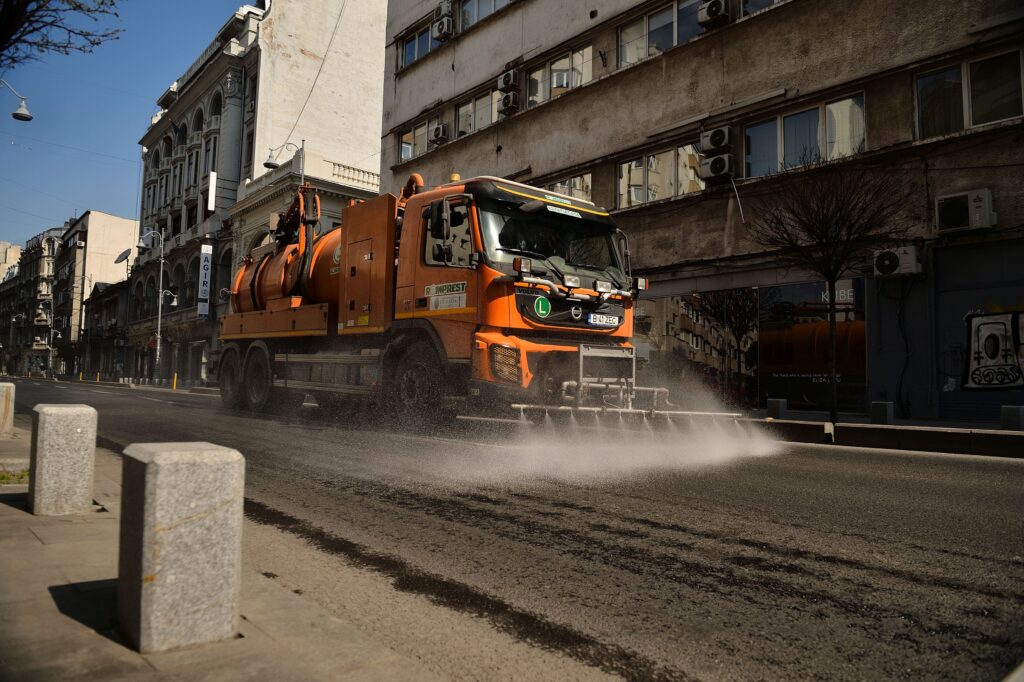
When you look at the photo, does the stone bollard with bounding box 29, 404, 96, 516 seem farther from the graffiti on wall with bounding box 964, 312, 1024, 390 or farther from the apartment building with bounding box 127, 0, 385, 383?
the apartment building with bounding box 127, 0, 385, 383

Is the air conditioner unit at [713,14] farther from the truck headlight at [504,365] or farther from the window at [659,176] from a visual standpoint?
the truck headlight at [504,365]

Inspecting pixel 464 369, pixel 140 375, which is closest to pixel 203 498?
pixel 464 369

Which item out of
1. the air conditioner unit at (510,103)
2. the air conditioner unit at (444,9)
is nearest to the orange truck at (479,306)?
the air conditioner unit at (510,103)

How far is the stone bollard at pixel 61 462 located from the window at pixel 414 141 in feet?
75.8

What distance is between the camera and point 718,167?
15320mm

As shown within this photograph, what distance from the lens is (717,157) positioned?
15.4m

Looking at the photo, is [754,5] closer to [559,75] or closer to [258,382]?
[559,75]

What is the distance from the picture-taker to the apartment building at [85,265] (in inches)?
2977

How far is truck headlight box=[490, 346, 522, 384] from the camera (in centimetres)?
789

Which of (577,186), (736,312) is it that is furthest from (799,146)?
(577,186)

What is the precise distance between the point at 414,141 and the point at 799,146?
1681cm

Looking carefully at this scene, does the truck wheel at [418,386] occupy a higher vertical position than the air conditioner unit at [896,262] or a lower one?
lower

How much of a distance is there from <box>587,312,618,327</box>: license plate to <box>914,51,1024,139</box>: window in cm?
826

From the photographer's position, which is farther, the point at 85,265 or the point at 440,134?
the point at 85,265
